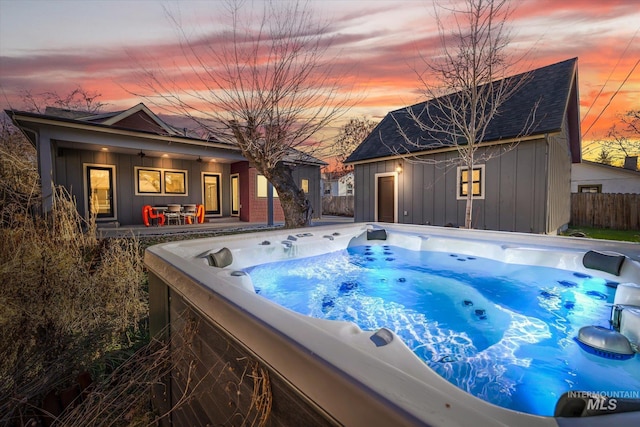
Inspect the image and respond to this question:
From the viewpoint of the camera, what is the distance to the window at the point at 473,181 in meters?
7.55

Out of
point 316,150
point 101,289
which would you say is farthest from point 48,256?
point 316,150

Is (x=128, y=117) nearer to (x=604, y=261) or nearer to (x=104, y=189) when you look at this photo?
(x=104, y=189)

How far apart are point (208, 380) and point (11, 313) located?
185cm

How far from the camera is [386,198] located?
9.66 m

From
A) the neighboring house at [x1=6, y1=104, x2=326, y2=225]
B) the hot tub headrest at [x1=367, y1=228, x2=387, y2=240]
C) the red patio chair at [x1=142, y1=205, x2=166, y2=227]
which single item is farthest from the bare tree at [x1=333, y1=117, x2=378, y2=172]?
the hot tub headrest at [x1=367, y1=228, x2=387, y2=240]

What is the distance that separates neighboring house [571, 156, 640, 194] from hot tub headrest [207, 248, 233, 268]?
18058mm

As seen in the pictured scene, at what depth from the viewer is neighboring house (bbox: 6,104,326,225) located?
6.58 m

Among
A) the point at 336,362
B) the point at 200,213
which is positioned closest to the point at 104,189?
the point at 200,213

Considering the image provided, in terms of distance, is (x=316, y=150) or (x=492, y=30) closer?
(x=492, y=30)

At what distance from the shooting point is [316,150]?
6297 millimetres

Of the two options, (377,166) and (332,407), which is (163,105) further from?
(377,166)

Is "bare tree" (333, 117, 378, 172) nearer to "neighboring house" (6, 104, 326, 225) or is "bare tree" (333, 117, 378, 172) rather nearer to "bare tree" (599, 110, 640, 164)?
"neighboring house" (6, 104, 326, 225)

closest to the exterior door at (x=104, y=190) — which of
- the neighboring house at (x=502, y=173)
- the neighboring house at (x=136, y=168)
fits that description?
the neighboring house at (x=136, y=168)

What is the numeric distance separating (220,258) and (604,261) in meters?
3.49
